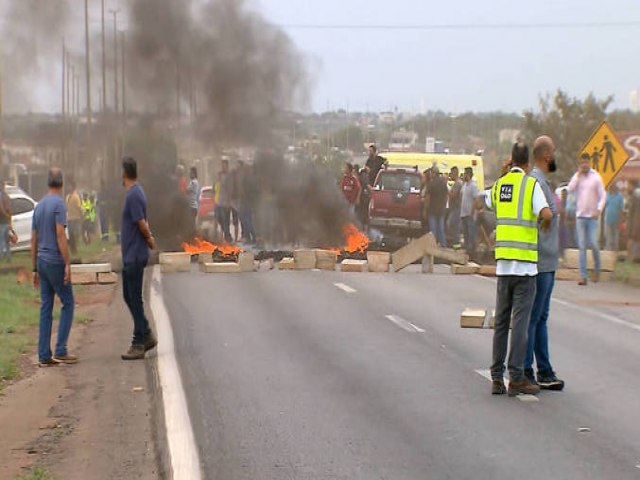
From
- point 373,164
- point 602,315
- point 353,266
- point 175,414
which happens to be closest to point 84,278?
point 353,266

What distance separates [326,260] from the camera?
788 inches

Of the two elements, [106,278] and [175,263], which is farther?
[175,263]

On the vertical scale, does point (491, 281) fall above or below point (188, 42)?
below

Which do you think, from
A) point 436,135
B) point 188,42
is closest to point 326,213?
point 188,42

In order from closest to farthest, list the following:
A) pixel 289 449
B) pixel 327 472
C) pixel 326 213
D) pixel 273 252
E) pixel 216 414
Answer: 1. pixel 327 472
2. pixel 289 449
3. pixel 216 414
4. pixel 273 252
5. pixel 326 213

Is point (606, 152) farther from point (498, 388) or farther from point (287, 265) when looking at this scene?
point (498, 388)

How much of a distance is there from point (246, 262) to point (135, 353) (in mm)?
9144

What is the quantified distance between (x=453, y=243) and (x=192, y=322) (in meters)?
14.5

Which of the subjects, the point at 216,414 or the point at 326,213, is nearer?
the point at 216,414

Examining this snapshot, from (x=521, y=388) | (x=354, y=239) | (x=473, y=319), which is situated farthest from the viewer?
(x=354, y=239)

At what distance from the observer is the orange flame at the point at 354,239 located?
2390 centimetres

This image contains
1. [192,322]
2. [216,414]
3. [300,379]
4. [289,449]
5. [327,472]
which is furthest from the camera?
[192,322]

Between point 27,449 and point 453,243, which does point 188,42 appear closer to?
point 453,243

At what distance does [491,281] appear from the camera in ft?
60.0
